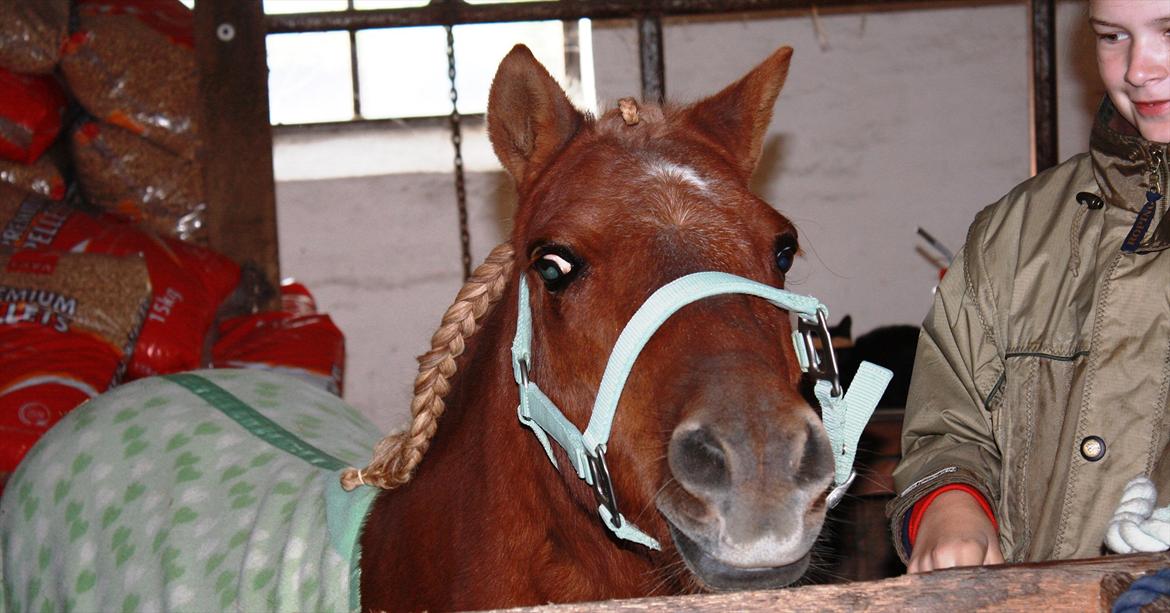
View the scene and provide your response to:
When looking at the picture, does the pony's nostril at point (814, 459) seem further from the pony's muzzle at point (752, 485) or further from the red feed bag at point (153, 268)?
the red feed bag at point (153, 268)

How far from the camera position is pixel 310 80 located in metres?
5.74

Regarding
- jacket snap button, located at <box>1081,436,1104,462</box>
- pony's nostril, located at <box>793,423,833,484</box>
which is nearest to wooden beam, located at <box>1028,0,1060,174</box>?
jacket snap button, located at <box>1081,436,1104,462</box>

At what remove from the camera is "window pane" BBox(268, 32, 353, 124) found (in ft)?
18.8

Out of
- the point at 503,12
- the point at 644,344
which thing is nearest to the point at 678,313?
the point at 644,344

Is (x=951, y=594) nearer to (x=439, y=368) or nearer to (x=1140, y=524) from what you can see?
(x=1140, y=524)

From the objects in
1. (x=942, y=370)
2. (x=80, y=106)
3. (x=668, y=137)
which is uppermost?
(x=80, y=106)

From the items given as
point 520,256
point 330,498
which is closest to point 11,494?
point 330,498

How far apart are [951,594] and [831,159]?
4834 mm

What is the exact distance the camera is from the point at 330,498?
83.0 inches

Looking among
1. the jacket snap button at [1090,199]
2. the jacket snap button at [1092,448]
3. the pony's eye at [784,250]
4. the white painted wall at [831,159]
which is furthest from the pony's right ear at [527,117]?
the white painted wall at [831,159]

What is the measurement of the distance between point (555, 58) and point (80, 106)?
8.24 feet

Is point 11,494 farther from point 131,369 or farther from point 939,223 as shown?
point 939,223

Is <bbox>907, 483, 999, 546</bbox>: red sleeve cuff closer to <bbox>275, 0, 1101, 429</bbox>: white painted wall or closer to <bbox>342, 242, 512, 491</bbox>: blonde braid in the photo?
<bbox>342, 242, 512, 491</bbox>: blonde braid

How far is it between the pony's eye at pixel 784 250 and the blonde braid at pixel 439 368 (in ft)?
1.70
